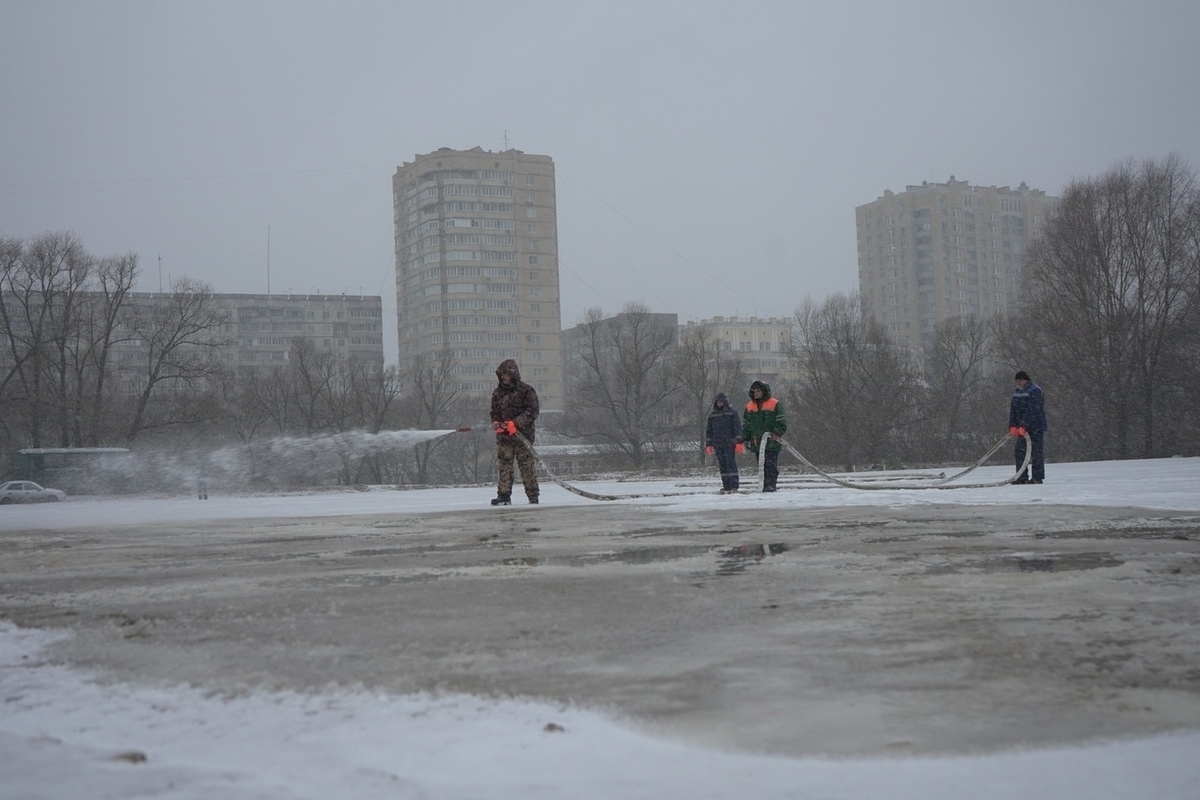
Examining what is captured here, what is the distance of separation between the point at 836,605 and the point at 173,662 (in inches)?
103

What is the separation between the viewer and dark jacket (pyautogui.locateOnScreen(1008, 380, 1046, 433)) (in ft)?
54.9

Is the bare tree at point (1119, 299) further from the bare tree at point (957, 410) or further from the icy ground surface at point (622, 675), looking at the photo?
the icy ground surface at point (622, 675)

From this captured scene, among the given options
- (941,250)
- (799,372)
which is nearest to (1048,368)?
(799,372)

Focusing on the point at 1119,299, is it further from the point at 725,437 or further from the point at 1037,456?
the point at 725,437

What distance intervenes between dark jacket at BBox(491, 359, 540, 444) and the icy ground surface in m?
7.41

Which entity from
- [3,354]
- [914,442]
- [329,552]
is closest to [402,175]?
[3,354]

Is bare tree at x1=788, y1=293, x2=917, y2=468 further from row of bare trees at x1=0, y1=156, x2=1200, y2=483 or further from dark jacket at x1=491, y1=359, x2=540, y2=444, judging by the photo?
dark jacket at x1=491, y1=359, x2=540, y2=444

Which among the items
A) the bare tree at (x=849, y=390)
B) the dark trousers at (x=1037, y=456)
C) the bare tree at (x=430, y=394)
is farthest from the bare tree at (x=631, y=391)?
the dark trousers at (x=1037, y=456)

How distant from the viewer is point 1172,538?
6914mm

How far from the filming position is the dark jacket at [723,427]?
55.9 ft

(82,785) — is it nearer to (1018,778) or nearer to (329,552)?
(1018,778)

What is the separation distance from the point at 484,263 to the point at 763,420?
121 meters

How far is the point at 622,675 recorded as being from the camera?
3.28m

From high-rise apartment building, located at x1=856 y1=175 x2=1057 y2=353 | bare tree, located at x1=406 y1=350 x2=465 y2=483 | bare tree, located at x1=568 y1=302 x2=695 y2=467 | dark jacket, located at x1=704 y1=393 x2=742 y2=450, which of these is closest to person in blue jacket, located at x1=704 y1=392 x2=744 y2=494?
dark jacket, located at x1=704 y1=393 x2=742 y2=450
